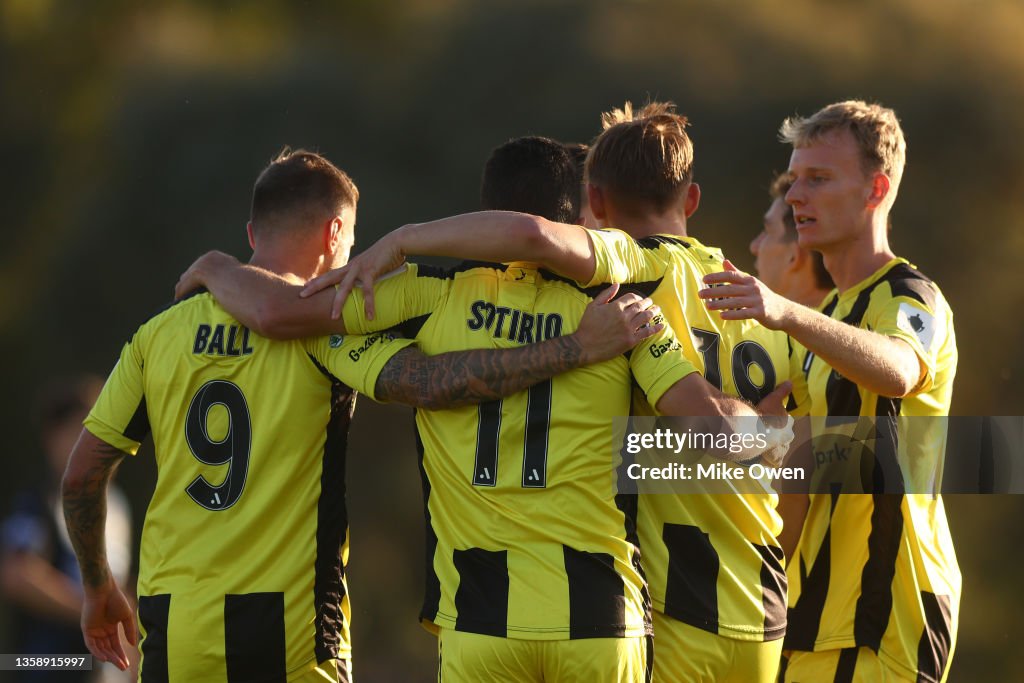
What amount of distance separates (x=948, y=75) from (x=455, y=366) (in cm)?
1105

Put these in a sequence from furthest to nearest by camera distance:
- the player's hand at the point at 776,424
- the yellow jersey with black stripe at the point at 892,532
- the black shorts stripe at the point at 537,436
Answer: the yellow jersey with black stripe at the point at 892,532
the player's hand at the point at 776,424
the black shorts stripe at the point at 537,436

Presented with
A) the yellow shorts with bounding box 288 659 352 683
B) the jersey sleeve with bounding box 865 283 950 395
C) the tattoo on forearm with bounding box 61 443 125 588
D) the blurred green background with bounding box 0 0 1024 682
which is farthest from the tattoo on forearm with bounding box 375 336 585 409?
the blurred green background with bounding box 0 0 1024 682

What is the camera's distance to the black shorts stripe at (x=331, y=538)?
3.68m

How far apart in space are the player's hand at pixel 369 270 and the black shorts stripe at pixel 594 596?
97 centimetres

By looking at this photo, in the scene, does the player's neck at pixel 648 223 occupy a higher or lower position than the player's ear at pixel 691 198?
lower

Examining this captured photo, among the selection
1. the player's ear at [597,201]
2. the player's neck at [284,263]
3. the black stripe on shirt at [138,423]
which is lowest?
the black stripe on shirt at [138,423]

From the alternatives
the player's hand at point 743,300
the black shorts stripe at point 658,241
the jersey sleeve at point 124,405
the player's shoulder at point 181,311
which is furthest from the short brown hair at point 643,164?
the jersey sleeve at point 124,405

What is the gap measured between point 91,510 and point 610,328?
1940 millimetres

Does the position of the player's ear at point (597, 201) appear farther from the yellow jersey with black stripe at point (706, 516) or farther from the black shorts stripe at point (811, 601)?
the black shorts stripe at point (811, 601)

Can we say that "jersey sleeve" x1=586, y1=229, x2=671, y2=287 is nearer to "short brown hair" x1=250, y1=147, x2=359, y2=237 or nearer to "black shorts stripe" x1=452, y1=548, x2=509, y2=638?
"black shorts stripe" x1=452, y1=548, x2=509, y2=638

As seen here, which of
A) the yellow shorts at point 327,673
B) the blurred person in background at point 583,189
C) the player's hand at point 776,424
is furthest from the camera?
the blurred person in background at point 583,189

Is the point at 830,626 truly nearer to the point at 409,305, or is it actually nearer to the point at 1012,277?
the point at 409,305

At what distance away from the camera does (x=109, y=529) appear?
6500mm

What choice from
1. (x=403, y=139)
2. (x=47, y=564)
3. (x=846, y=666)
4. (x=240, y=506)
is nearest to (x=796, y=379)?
(x=846, y=666)
